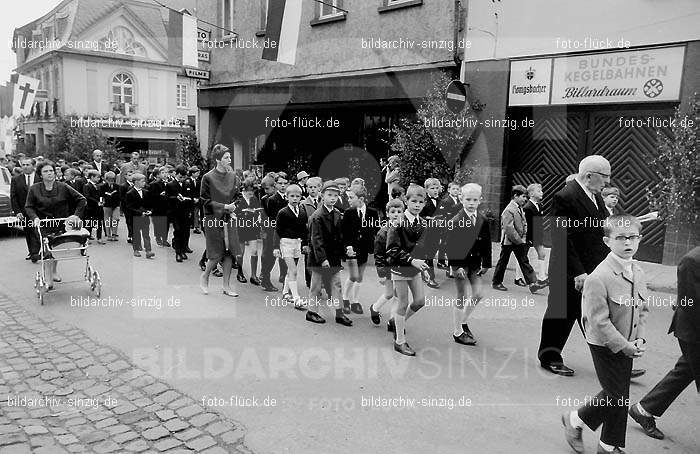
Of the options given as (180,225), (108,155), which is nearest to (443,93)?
(180,225)

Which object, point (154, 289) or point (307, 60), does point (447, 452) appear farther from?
point (307, 60)

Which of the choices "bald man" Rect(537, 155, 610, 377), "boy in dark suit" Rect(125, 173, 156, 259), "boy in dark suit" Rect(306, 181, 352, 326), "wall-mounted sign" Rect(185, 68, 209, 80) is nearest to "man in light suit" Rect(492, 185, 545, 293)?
"boy in dark suit" Rect(306, 181, 352, 326)

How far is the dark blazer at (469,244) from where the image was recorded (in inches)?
256

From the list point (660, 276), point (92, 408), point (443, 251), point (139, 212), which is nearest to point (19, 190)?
point (139, 212)

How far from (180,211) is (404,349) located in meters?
7.01

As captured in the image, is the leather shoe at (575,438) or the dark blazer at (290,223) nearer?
the leather shoe at (575,438)

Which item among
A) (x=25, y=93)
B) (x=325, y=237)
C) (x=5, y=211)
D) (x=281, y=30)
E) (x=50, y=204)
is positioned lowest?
(x=5, y=211)

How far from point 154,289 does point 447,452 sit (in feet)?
20.3

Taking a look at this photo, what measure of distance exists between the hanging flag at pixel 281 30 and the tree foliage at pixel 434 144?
177 inches

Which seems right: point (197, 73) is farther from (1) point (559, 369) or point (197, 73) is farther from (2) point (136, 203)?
(1) point (559, 369)

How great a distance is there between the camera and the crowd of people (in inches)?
156

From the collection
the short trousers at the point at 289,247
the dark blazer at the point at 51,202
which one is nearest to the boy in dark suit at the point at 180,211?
the dark blazer at the point at 51,202

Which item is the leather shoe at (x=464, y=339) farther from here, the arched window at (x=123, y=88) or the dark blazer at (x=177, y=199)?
the arched window at (x=123, y=88)

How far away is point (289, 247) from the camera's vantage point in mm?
8055
